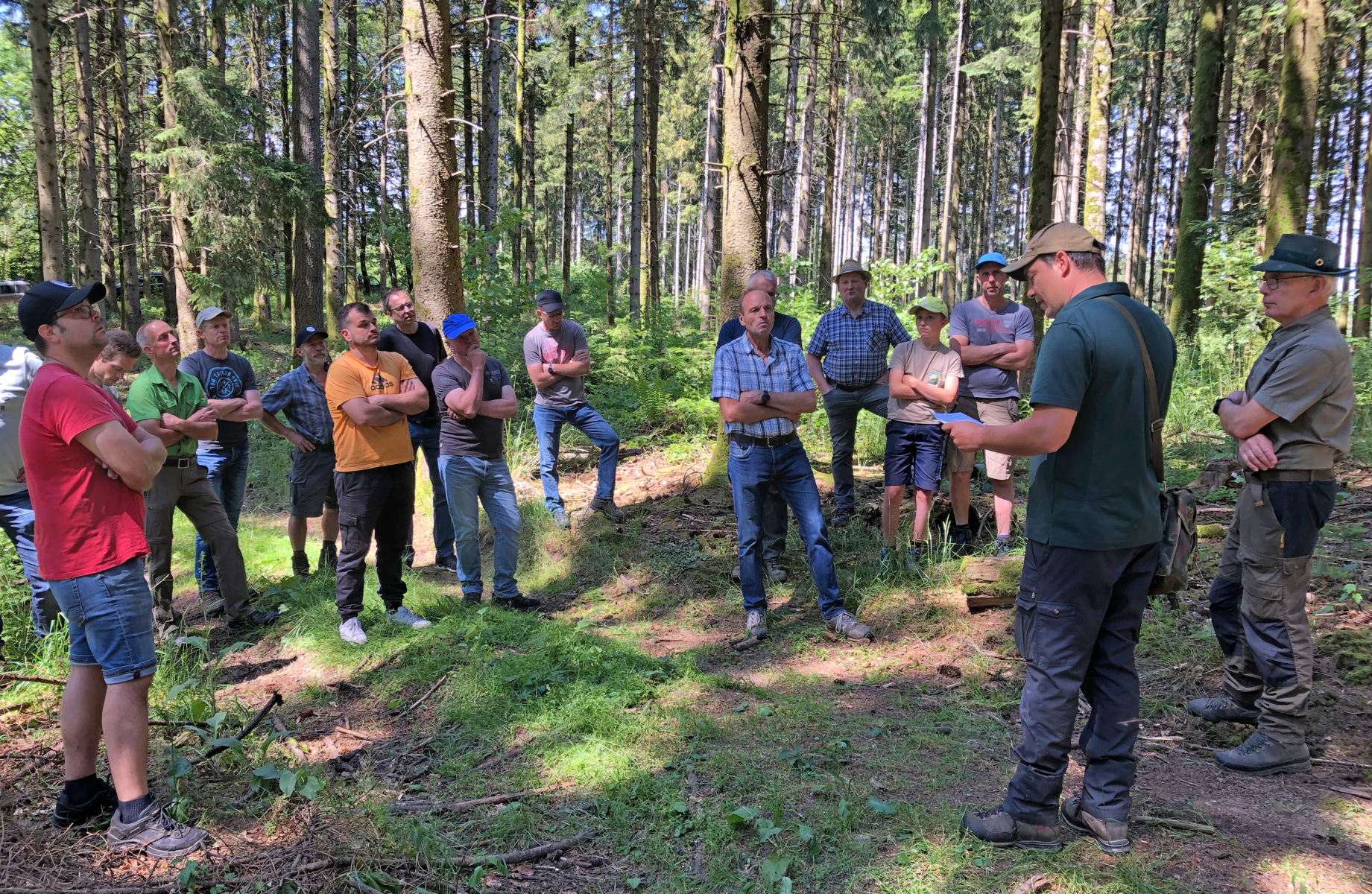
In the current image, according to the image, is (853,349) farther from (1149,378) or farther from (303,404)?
(303,404)

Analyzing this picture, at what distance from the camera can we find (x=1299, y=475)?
357 cm

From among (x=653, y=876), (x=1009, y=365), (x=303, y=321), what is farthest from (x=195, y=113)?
(x=653, y=876)

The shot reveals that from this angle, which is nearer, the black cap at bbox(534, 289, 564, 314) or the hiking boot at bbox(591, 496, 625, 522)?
the black cap at bbox(534, 289, 564, 314)

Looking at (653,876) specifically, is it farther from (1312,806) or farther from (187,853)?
(1312,806)

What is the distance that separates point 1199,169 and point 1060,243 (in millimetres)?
13783

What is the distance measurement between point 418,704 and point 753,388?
9.61 feet

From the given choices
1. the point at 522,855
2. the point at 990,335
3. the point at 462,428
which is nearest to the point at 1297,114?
the point at 990,335

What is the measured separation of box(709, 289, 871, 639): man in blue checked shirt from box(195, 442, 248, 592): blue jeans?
4.24m

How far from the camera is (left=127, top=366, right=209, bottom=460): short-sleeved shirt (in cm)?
570

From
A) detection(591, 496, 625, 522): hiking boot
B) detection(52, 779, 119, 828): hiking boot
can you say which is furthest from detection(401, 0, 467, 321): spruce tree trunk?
detection(52, 779, 119, 828): hiking boot

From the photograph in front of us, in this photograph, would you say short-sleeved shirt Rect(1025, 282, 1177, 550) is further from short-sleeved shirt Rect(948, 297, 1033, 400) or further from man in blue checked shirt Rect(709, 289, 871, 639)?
short-sleeved shirt Rect(948, 297, 1033, 400)

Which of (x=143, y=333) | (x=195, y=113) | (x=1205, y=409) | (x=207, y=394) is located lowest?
(x=1205, y=409)

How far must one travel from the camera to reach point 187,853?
10.2 feet

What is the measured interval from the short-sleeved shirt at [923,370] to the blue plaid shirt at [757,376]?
39.8 inches
